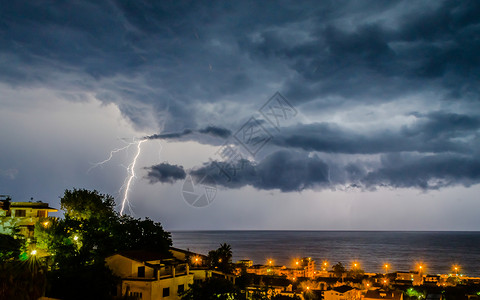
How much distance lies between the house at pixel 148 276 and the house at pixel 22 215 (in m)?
11.9

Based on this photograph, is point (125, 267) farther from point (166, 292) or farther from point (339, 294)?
point (339, 294)

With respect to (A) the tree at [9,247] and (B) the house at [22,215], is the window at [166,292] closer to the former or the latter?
(A) the tree at [9,247]

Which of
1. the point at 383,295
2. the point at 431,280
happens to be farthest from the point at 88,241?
the point at 431,280

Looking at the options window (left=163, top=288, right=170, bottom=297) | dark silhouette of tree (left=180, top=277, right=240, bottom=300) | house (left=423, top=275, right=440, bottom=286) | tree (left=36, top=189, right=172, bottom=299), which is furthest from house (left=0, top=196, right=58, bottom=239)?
house (left=423, top=275, right=440, bottom=286)

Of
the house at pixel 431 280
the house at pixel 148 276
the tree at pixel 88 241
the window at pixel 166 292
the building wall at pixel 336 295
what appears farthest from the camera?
the house at pixel 431 280

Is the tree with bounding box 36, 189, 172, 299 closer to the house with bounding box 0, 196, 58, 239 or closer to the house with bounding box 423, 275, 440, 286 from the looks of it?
the house with bounding box 0, 196, 58, 239

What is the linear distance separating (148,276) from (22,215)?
63.2 ft

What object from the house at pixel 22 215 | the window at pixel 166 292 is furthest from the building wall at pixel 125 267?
the house at pixel 22 215

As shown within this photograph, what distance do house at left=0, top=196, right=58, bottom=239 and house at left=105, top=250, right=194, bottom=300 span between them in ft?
39.1

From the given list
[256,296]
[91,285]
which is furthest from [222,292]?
A: [91,285]

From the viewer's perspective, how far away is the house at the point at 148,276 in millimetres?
23625

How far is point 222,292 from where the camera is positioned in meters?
23.5

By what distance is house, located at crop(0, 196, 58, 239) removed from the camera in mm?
32547

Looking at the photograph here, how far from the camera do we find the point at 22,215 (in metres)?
36.5
